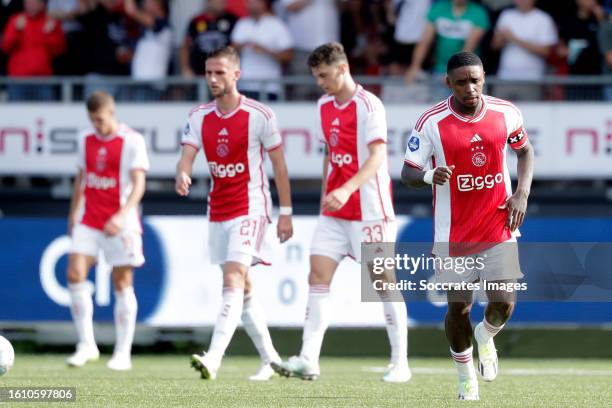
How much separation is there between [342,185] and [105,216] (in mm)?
3061

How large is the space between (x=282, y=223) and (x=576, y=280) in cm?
326

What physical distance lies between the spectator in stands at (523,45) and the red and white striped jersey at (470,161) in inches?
260

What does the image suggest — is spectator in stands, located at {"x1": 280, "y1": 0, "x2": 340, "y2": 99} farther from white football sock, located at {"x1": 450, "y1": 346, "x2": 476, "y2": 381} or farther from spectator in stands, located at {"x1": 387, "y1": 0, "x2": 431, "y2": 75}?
white football sock, located at {"x1": 450, "y1": 346, "x2": 476, "y2": 381}

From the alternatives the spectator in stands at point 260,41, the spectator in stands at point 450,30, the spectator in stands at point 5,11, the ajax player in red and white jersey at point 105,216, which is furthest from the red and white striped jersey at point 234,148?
the spectator in stands at point 5,11

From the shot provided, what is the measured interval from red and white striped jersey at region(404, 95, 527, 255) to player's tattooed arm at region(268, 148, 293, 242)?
1.60 meters

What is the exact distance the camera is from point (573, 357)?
560 inches

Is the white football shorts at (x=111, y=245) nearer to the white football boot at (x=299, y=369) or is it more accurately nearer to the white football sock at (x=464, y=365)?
the white football boot at (x=299, y=369)

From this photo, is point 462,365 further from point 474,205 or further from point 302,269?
point 302,269

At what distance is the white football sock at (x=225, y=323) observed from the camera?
29.2 ft

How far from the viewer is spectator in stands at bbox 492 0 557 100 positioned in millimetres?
14461

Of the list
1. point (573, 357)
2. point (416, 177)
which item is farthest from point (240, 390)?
point (573, 357)

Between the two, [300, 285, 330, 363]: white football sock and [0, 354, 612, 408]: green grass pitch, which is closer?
[0, 354, 612, 408]: green grass pitch

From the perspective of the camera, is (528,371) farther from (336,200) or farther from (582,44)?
(582,44)

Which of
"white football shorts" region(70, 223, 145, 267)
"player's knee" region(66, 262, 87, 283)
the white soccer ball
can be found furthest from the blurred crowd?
the white soccer ball
